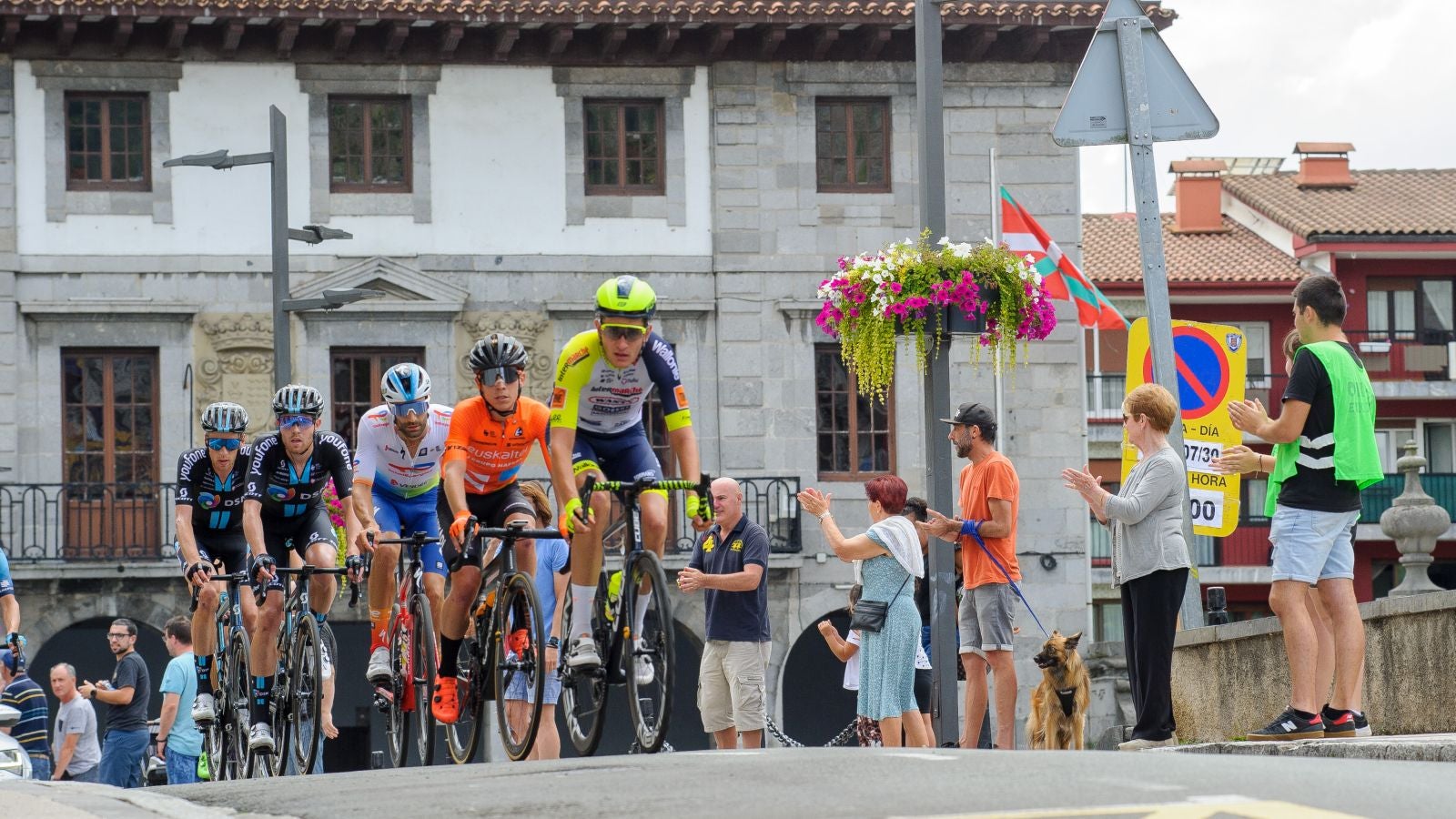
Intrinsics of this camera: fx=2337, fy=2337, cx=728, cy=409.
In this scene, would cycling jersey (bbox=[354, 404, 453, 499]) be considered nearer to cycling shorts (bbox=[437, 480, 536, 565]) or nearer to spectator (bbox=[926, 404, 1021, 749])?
cycling shorts (bbox=[437, 480, 536, 565])

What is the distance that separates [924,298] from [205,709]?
206 inches

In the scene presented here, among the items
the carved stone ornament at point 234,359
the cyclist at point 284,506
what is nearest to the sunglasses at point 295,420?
the cyclist at point 284,506

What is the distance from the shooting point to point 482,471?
11.4 metres

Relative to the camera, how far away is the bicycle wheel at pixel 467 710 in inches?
442

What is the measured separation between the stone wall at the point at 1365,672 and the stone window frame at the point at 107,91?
1958 centimetres

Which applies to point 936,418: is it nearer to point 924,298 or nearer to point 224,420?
point 924,298

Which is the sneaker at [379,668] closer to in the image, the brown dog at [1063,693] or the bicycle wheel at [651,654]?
the bicycle wheel at [651,654]

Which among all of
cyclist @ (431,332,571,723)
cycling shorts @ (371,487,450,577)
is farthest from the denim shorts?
cycling shorts @ (371,487,450,577)

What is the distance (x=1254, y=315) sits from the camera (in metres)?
51.5

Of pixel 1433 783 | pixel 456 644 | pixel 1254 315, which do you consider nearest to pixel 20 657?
pixel 456 644

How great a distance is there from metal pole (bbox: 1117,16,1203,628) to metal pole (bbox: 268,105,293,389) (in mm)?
11398

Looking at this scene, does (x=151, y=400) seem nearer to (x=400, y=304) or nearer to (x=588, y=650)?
(x=400, y=304)

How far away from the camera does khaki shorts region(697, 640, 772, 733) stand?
43.7 ft

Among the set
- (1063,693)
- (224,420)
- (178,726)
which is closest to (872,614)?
(1063,693)
